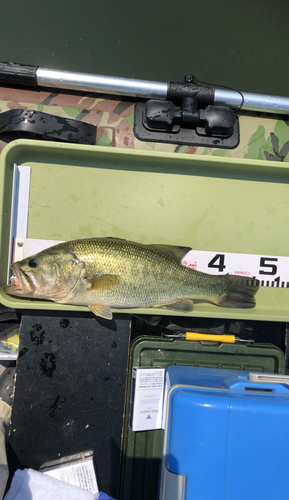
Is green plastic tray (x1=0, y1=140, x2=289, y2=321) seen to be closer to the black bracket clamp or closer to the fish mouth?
the black bracket clamp

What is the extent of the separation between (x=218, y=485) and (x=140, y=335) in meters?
1.09

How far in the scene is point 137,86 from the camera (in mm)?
2416

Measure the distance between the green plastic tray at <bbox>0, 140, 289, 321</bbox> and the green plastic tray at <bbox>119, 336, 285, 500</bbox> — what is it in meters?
0.34

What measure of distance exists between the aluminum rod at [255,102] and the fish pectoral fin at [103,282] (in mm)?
1819

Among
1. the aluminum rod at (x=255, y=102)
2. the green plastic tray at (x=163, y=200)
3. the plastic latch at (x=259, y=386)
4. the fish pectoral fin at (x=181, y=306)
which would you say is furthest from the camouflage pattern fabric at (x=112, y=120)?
the plastic latch at (x=259, y=386)

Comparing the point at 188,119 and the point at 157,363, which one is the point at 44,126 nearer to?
the point at 188,119

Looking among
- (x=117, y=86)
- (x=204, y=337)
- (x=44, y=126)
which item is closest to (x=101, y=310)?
(x=204, y=337)

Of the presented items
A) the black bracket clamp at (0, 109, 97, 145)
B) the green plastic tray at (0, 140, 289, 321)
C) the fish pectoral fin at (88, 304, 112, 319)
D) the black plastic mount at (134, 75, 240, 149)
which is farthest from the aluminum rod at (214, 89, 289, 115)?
the fish pectoral fin at (88, 304, 112, 319)

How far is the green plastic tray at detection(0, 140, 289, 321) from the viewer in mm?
2221

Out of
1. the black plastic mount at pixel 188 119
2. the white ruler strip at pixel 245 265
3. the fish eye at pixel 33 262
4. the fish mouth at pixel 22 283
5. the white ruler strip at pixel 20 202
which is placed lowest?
the fish mouth at pixel 22 283

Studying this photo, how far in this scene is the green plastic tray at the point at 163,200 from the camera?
87.4 inches

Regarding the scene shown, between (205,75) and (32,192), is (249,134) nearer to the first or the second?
(205,75)

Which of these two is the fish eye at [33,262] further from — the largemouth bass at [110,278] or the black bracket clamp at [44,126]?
the black bracket clamp at [44,126]

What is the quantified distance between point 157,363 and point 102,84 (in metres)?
2.39
